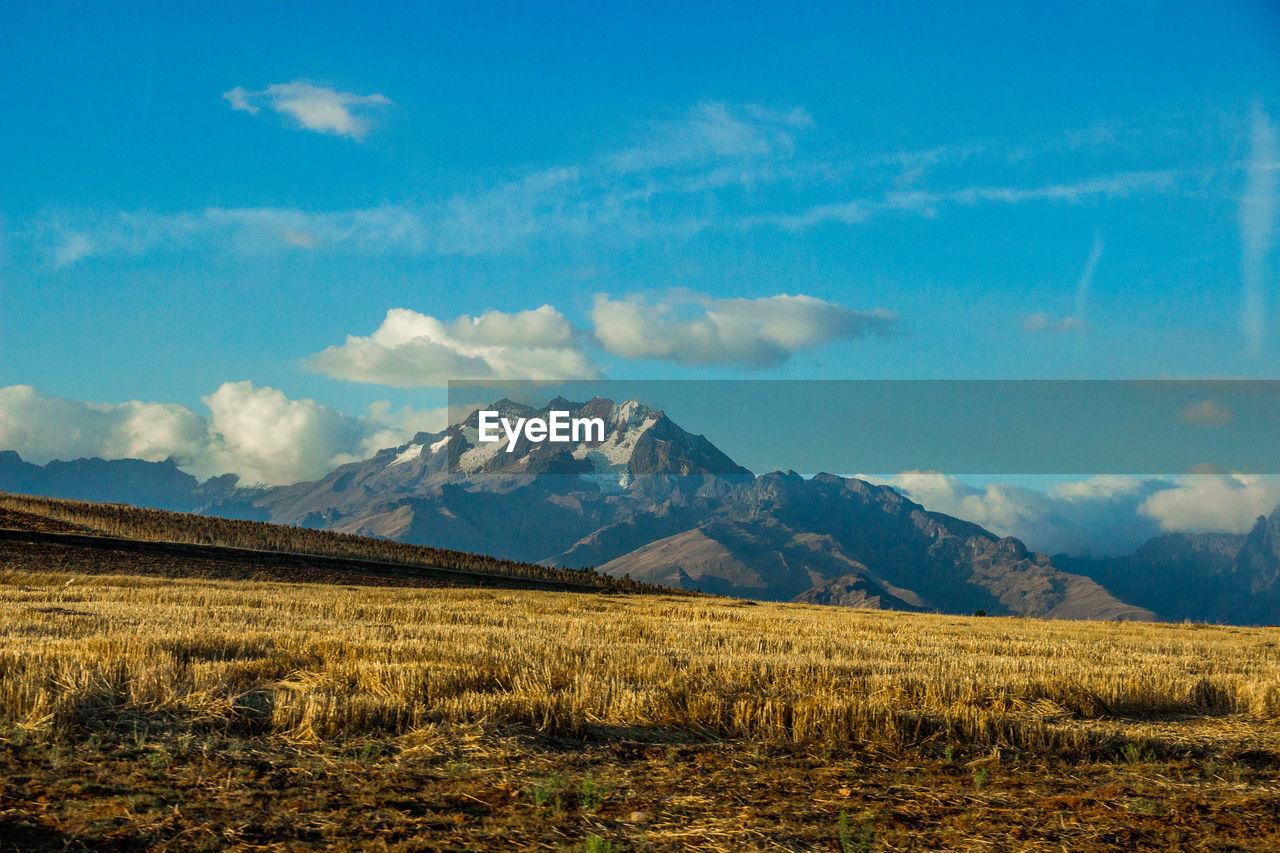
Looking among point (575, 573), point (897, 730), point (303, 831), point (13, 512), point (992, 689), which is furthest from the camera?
point (575, 573)

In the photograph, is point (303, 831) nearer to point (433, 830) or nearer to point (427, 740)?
point (433, 830)

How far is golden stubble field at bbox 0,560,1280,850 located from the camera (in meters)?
7.25

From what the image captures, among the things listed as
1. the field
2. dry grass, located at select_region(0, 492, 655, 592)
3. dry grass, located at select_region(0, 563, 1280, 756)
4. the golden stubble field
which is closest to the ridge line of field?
dry grass, located at select_region(0, 492, 655, 592)

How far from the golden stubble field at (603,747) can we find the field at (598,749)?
3 cm

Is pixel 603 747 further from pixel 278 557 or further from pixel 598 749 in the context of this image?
pixel 278 557

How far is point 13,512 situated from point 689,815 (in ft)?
238

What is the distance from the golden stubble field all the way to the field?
3 cm

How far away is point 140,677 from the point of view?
10.8 metres

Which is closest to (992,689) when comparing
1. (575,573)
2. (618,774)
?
(618,774)

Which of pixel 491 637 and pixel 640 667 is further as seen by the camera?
pixel 491 637

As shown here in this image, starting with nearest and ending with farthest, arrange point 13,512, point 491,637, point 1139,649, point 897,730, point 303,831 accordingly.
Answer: point 303,831 → point 897,730 → point 491,637 → point 1139,649 → point 13,512

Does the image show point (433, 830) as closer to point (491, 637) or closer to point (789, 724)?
point (789, 724)

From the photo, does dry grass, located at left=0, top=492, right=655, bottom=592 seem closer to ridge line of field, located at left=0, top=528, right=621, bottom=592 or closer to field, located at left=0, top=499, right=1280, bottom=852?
ridge line of field, located at left=0, top=528, right=621, bottom=592

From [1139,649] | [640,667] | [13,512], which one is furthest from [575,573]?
[640,667]
